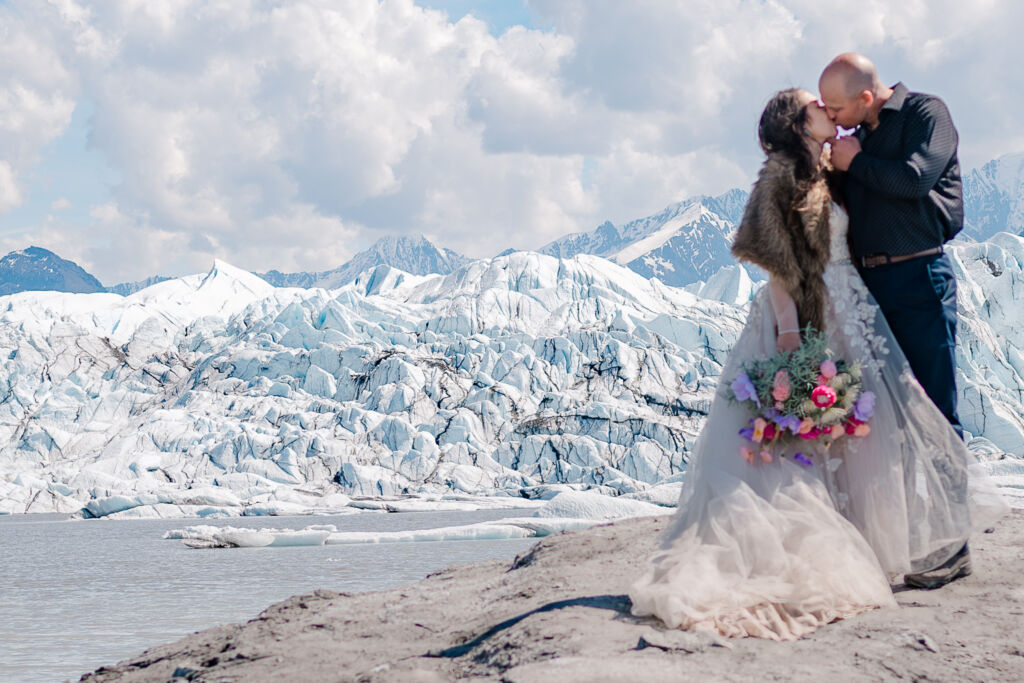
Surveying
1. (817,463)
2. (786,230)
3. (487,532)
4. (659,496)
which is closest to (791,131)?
(786,230)

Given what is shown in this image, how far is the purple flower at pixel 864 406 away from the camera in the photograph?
3182 millimetres

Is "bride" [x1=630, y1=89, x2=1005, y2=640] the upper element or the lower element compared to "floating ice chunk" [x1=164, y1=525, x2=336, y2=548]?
upper

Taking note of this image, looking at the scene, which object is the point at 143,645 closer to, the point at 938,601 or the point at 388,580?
the point at 388,580

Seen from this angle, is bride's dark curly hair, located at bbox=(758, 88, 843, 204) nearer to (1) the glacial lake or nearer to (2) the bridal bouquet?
(2) the bridal bouquet

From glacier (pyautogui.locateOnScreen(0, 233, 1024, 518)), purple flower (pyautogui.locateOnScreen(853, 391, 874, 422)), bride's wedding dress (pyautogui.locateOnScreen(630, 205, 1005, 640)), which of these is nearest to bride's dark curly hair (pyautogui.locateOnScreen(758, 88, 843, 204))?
bride's wedding dress (pyautogui.locateOnScreen(630, 205, 1005, 640))

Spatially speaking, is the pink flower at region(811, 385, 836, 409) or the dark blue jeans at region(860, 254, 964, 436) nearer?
the pink flower at region(811, 385, 836, 409)

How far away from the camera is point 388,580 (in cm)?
1182

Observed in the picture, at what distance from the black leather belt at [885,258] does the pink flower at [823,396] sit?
526 millimetres

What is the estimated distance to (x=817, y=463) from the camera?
10.7 feet

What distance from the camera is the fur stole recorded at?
320cm

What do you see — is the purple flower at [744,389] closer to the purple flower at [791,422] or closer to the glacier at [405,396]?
the purple flower at [791,422]

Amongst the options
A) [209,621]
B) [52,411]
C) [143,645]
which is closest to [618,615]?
[143,645]

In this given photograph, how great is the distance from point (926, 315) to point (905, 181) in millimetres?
500

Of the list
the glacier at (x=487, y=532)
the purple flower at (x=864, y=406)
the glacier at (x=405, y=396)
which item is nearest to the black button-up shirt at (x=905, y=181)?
the purple flower at (x=864, y=406)
